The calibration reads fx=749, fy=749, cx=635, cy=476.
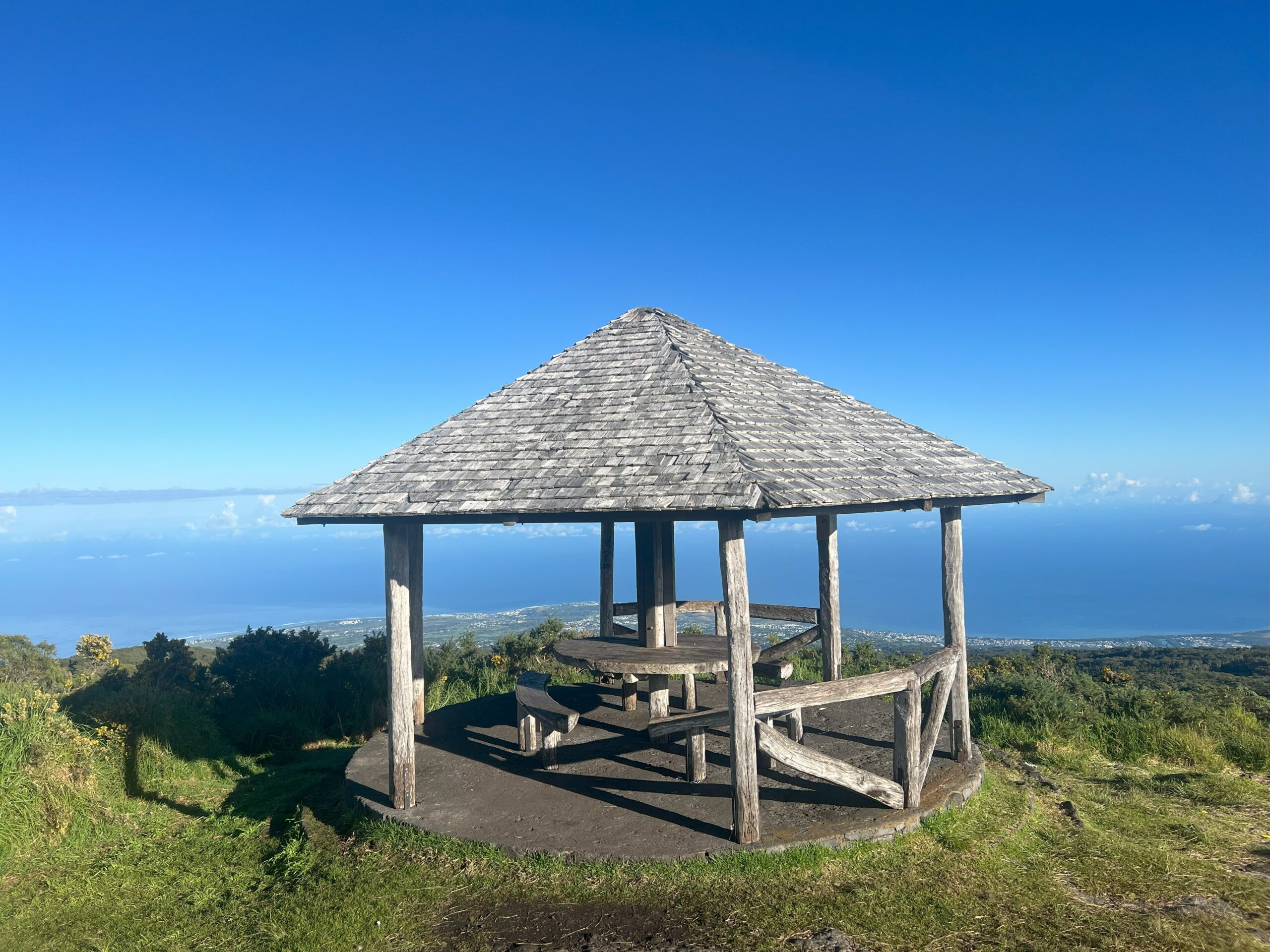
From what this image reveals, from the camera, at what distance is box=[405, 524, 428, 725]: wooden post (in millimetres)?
9898

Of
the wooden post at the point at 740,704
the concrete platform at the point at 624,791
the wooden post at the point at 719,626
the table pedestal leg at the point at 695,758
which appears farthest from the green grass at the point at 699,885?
the wooden post at the point at 719,626

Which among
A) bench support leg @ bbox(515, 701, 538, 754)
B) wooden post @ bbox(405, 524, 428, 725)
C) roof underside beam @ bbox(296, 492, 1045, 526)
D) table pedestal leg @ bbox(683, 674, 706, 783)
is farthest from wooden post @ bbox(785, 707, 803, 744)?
wooden post @ bbox(405, 524, 428, 725)

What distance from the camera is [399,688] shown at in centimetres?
762

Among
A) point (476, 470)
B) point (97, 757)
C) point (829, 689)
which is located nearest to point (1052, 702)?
point (829, 689)

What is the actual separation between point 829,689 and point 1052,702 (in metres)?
6.26

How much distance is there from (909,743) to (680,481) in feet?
11.2

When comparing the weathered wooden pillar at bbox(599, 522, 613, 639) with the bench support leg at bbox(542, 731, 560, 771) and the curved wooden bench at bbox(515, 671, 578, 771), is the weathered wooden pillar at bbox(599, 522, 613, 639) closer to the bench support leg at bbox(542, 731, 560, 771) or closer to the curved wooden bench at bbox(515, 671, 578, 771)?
the curved wooden bench at bbox(515, 671, 578, 771)

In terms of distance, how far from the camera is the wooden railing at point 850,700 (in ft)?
21.9

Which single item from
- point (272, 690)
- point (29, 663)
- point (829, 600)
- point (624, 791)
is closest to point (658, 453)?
point (624, 791)

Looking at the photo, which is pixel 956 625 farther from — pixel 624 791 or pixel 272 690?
pixel 272 690

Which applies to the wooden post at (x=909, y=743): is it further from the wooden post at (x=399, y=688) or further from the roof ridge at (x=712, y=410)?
the wooden post at (x=399, y=688)

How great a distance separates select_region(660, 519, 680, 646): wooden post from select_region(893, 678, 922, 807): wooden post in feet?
8.70

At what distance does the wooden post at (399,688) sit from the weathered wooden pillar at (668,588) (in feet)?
9.73

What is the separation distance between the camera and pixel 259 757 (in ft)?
36.3
